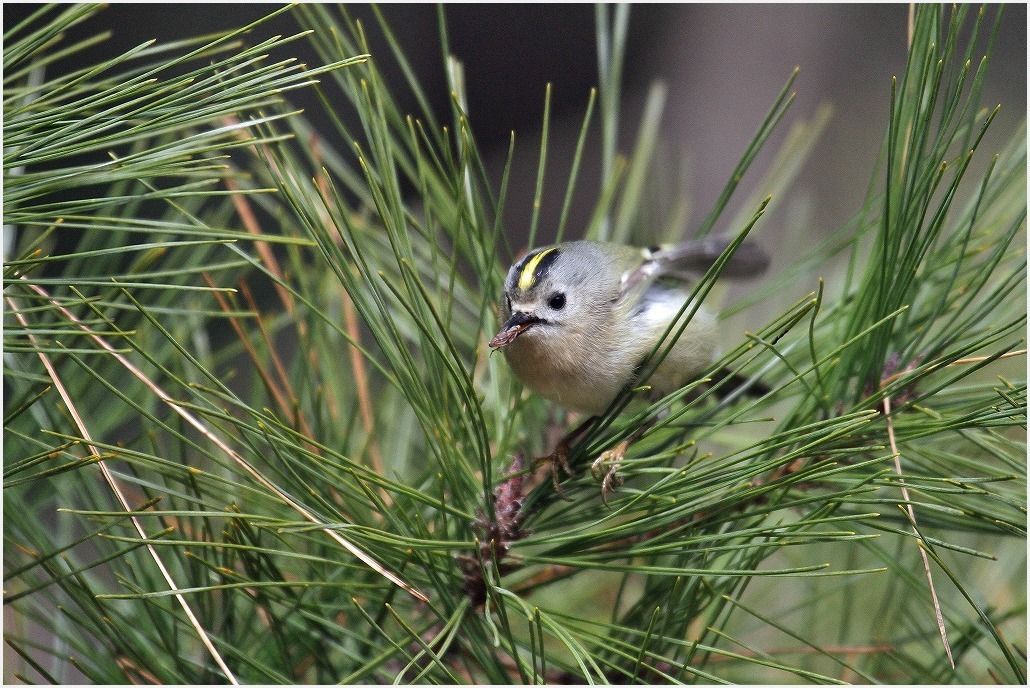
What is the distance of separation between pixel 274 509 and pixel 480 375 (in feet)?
0.91

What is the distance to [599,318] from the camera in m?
0.72

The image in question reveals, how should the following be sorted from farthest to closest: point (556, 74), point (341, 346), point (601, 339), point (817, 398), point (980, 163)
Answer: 1. point (556, 74)
2. point (980, 163)
3. point (341, 346)
4. point (601, 339)
5. point (817, 398)

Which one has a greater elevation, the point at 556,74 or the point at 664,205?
the point at 556,74

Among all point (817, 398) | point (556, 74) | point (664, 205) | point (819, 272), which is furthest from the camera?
point (556, 74)

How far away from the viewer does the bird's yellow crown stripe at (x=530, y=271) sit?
688mm

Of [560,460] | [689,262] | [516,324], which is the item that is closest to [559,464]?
[560,460]

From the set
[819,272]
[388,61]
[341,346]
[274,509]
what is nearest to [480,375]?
[341,346]

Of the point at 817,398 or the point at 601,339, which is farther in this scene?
the point at 601,339

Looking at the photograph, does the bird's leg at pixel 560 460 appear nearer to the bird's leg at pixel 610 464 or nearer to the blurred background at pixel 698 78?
the bird's leg at pixel 610 464

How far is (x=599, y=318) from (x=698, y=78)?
Result: 6.61 feet

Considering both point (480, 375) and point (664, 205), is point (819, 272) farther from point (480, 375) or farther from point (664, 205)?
point (480, 375)

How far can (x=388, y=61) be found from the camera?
2.12 meters

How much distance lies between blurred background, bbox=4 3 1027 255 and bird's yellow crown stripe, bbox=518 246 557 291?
59.8 inches

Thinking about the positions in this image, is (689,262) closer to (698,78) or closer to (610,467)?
(610,467)
